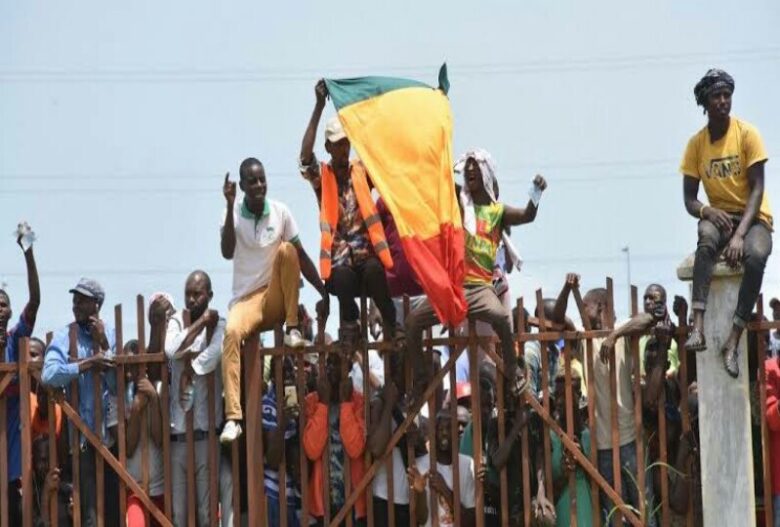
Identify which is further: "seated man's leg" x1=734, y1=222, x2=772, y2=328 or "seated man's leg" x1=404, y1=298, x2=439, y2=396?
"seated man's leg" x1=404, y1=298, x2=439, y2=396

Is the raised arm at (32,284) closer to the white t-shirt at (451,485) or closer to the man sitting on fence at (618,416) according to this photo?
the white t-shirt at (451,485)

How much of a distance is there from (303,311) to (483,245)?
4.92 feet

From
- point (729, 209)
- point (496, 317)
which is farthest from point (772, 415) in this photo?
point (496, 317)

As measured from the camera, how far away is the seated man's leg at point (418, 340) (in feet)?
38.1

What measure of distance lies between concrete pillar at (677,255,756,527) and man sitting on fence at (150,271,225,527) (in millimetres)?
3450

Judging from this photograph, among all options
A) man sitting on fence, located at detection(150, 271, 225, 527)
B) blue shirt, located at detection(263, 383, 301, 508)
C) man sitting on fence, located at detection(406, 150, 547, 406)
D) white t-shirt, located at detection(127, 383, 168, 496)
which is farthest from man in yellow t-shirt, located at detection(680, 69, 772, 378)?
white t-shirt, located at detection(127, 383, 168, 496)

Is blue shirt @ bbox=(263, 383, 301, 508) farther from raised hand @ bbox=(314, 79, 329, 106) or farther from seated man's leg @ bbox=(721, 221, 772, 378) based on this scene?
seated man's leg @ bbox=(721, 221, 772, 378)

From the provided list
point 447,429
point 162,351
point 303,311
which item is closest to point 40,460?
point 162,351

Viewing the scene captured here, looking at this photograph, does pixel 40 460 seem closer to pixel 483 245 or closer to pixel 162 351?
pixel 162 351

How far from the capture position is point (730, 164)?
11.5m

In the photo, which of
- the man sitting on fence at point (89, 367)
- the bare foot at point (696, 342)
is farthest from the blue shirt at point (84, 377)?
the bare foot at point (696, 342)

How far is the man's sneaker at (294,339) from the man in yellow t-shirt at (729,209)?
2.69m

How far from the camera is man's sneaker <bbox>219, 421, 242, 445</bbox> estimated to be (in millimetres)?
11617

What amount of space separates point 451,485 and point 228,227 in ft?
7.98
